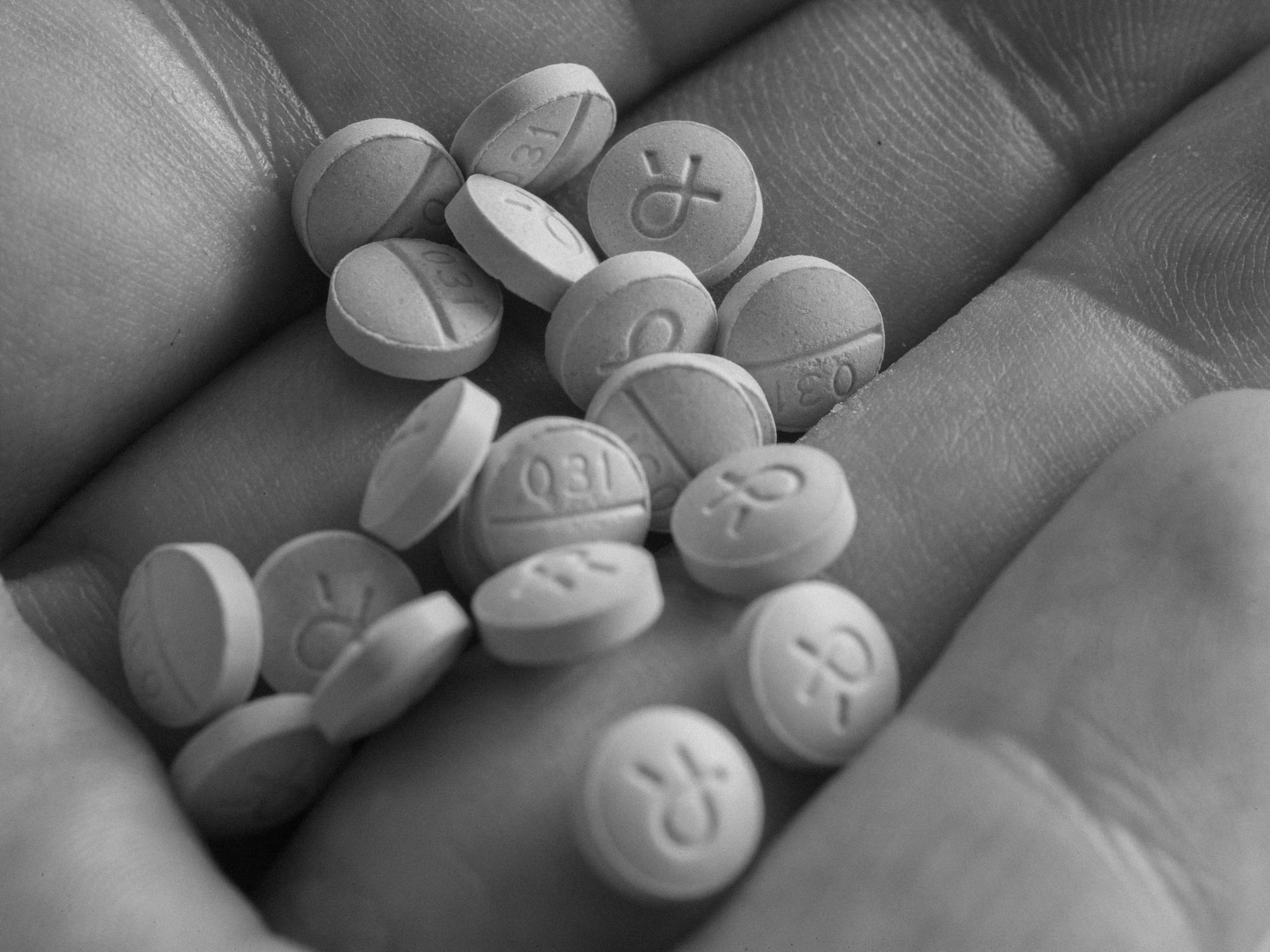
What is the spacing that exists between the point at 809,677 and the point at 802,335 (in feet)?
2.03

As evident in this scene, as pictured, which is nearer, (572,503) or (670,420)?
(572,503)

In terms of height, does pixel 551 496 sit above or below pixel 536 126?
below

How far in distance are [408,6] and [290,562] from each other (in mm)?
953

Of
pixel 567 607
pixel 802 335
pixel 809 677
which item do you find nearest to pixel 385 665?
pixel 567 607

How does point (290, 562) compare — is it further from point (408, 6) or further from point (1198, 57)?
point (1198, 57)

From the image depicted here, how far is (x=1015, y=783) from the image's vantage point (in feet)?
4.02

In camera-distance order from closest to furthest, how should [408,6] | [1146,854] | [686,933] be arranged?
1. [1146,854]
2. [686,933]
3. [408,6]

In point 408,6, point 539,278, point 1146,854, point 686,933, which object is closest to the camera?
point 1146,854

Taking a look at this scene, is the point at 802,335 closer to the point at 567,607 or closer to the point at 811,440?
the point at 811,440

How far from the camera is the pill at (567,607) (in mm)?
1312

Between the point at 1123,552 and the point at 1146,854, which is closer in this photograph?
the point at 1146,854

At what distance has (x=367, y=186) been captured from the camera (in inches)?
71.5

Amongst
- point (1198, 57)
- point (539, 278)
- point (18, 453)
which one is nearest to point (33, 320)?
point (18, 453)

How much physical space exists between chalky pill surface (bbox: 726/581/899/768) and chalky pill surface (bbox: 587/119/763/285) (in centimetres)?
70
